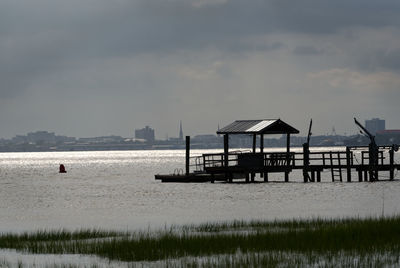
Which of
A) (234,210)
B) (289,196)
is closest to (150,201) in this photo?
(289,196)

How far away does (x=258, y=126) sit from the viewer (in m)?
69.8

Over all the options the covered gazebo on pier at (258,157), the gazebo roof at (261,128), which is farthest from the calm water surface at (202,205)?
the gazebo roof at (261,128)

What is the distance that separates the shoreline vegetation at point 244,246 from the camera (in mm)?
23922

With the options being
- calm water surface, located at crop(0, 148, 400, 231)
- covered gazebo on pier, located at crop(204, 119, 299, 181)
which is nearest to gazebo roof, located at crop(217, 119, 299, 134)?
covered gazebo on pier, located at crop(204, 119, 299, 181)

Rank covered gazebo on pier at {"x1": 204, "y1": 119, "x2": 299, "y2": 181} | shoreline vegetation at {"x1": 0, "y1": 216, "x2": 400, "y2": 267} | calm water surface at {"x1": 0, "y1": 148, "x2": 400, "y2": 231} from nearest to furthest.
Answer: shoreline vegetation at {"x1": 0, "y1": 216, "x2": 400, "y2": 267} → calm water surface at {"x1": 0, "y1": 148, "x2": 400, "y2": 231} → covered gazebo on pier at {"x1": 204, "y1": 119, "x2": 299, "y2": 181}

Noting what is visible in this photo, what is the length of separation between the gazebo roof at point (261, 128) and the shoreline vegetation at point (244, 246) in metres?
36.9

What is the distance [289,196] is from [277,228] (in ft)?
98.1

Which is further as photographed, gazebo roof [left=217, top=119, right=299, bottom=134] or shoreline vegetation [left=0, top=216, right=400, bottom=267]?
gazebo roof [left=217, top=119, right=299, bottom=134]

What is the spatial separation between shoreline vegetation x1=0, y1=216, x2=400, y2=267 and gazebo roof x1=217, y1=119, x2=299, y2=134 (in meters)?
36.9

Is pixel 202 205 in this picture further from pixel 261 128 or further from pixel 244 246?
pixel 244 246

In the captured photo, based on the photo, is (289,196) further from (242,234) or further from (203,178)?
(242,234)

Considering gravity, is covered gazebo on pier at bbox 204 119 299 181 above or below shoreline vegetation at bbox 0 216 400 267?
above

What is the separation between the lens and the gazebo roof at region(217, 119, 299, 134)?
6881 cm

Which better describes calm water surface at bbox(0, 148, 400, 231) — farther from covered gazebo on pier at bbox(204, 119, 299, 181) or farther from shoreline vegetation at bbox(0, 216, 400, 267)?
shoreline vegetation at bbox(0, 216, 400, 267)
